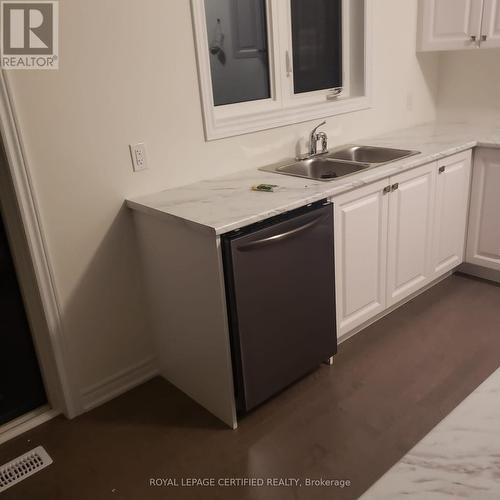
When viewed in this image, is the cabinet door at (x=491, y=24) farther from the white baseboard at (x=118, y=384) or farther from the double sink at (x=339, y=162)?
the white baseboard at (x=118, y=384)

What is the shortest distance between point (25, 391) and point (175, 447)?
2.57ft

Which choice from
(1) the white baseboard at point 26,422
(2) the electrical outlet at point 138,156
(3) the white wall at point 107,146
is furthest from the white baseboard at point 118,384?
(2) the electrical outlet at point 138,156

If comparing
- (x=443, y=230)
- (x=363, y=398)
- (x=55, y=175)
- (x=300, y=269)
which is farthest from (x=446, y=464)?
(x=443, y=230)

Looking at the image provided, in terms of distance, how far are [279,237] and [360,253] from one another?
2.22 feet

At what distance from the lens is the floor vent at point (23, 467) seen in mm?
1988

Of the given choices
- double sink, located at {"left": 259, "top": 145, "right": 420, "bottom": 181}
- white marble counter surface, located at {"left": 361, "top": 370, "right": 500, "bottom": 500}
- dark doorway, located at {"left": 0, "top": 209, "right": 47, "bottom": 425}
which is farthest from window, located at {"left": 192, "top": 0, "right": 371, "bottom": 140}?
white marble counter surface, located at {"left": 361, "top": 370, "right": 500, "bottom": 500}

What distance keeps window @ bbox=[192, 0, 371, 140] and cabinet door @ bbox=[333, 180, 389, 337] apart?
66cm

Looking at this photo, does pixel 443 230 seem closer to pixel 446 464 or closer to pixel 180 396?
pixel 180 396

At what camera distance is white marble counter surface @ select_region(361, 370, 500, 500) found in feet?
2.11

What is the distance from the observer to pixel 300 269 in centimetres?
218

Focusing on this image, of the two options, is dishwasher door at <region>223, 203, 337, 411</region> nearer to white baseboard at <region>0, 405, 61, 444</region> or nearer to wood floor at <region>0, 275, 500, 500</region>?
wood floor at <region>0, 275, 500, 500</region>

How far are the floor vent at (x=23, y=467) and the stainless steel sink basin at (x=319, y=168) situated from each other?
168 cm

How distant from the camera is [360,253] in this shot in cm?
255

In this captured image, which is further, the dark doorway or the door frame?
the dark doorway
